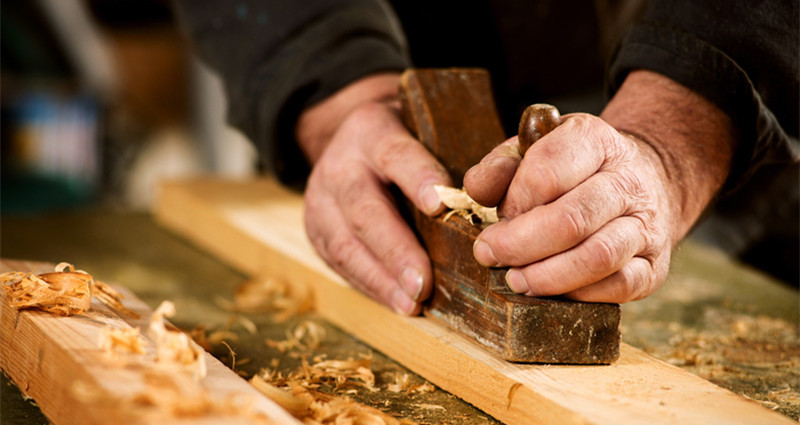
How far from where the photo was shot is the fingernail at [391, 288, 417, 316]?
51.9 inches

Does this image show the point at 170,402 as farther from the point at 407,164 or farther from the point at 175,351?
the point at 407,164

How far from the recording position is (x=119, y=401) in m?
0.79

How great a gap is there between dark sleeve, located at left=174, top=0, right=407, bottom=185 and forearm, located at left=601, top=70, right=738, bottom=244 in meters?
0.56

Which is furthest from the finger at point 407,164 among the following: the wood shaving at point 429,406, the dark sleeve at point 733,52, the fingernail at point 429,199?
the dark sleeve at point 733,52

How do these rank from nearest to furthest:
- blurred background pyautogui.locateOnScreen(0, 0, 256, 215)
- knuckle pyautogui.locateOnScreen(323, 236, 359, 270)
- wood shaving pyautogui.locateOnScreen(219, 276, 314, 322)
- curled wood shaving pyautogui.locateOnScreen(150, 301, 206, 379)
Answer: curled wood shaving pyautogui.locateOnScreen(150, 301, 206, 379) < knuckle pyautogui.locateOnScreen(323, 236, 359, 270) < wood shaving pyautogui.locateOnScreen(219, 276, 314, 322) < blurred background pyautogui.locateOnScreen(0, 0, 256, 215)

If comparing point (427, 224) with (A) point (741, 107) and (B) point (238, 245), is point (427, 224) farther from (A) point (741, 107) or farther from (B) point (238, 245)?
(B) point (238, 245)

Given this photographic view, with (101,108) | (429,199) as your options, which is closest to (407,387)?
(429,199)

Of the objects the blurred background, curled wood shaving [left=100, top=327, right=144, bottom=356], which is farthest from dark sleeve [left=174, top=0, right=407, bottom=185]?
the blurred background

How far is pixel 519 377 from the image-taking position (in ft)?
3.44

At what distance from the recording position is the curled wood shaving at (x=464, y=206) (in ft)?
3.96

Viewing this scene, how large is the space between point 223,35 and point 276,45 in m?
0.19

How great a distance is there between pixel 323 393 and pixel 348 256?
408 mm

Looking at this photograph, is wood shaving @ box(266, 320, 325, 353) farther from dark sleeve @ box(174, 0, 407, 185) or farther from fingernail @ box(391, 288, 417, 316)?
dark sleeve @ box(174, 0, 407, 185)

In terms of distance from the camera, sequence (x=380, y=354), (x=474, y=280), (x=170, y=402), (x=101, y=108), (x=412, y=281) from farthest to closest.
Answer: (x=101, y=108), (x=380, y=354), (x=412, y=281), (x=474, y=280), (x=170, y=402)
